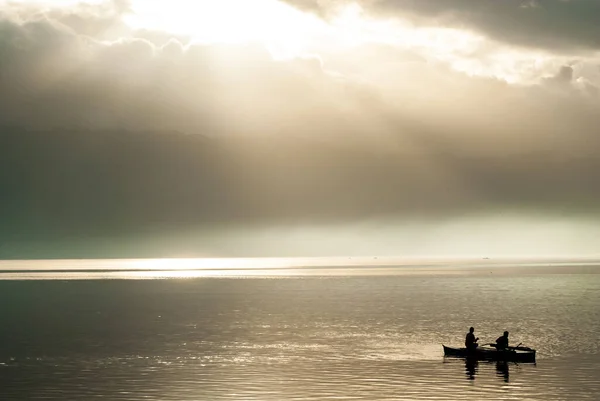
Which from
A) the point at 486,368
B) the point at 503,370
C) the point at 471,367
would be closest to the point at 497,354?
the point at 486,368

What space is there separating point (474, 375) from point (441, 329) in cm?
3891

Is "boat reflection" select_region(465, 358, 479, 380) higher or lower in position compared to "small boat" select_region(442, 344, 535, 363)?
lower

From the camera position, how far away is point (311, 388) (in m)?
61.6

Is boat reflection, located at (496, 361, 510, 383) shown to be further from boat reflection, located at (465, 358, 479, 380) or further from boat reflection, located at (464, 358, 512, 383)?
boat reflection, located at (465, 358, 479, 380)

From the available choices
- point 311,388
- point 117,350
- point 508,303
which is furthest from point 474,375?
point 508,303

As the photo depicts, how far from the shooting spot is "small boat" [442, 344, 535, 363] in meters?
74.4

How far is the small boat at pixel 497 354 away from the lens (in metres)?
74.4

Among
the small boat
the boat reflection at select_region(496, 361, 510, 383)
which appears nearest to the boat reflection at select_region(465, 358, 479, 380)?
the small boat

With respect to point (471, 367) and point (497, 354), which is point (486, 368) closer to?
point (471, 367)

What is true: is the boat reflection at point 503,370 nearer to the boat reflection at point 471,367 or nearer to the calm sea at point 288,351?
the calm sea at point 288,351

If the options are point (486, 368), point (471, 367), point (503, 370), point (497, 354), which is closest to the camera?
point (503, 370)

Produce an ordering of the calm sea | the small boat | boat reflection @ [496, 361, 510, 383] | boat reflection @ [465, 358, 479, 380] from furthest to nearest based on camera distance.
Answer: the small boat
boat reflection @ [465, 358, 479, 380]
boat reflection @ [496, 361, 510, 383]
the calm sea

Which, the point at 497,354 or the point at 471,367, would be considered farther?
the point at 497,354

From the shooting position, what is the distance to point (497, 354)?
7544 cm
